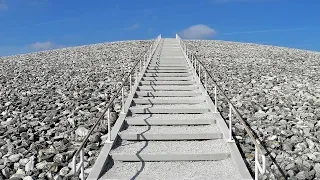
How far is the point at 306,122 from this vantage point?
8.74 meters

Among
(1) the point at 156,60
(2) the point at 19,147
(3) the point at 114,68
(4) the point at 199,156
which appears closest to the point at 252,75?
(1) the point at 156,60

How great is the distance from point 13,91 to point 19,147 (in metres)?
6.61

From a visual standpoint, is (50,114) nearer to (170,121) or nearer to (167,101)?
(167,101)

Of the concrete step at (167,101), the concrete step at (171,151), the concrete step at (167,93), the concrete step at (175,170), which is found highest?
the concrete step at (167,93)

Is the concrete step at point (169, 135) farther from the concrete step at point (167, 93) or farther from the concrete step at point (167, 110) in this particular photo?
the concrete step at point (167, 93)

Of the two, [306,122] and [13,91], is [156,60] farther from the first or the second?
[306,122]

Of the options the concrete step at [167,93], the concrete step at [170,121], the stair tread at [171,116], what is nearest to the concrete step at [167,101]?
the concrete step at [167,93]

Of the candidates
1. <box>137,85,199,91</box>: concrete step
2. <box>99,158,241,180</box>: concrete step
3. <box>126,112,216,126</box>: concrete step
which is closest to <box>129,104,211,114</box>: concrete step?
<box>126,112,216,126</box>: concrete step

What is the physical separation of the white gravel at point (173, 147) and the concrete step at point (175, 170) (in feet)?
0.96

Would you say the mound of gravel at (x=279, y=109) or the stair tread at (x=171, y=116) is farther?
the stair tread at (x=171, y=116)

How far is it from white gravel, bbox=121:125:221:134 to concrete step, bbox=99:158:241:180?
1.30 m

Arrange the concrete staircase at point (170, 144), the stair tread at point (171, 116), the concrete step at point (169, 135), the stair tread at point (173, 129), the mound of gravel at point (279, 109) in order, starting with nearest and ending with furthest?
the concrete staircase at point (170, 144)
the mound of gravel at point (279, 109)
the concrete step at point (169, 135)
the stair tread at point (173, 129)
the stair tread at point (171, 116)

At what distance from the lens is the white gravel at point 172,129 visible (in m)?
8.11

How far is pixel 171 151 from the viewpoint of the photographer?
23.5ft
